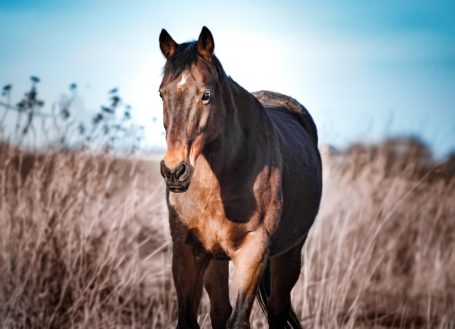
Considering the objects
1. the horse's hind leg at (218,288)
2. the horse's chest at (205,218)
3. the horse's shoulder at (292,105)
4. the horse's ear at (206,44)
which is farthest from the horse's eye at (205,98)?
the horse's shoulder at (292,105)

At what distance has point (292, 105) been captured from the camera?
5.71 metres

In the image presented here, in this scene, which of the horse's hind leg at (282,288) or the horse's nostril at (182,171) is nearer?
the horse's nostril at (182,171)

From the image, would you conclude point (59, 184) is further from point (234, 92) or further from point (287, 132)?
point (234, 92)

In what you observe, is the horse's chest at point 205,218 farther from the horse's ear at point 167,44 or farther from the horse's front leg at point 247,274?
the horse's ear at point 167,44

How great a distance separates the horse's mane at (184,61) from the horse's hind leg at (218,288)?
4.07 ft

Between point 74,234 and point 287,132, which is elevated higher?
A: point 287,132

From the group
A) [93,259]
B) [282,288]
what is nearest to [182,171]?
[282,288]

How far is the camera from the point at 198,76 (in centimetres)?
356

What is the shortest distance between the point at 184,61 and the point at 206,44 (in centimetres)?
20

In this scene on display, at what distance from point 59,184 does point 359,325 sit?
3289 mm

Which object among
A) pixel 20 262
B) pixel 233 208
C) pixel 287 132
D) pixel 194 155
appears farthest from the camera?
pixel 20 262

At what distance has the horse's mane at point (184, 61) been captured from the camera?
11.7ft

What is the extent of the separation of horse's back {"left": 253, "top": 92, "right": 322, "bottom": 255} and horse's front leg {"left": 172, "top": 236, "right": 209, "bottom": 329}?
1.54ft

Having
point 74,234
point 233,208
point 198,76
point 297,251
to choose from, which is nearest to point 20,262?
point 74,234
